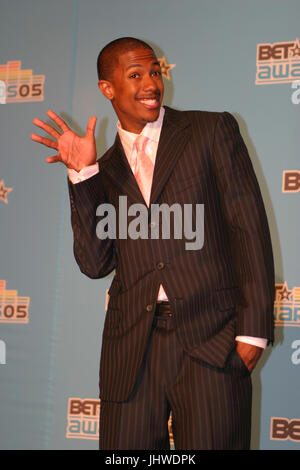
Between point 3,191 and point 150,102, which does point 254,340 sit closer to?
point 150,102

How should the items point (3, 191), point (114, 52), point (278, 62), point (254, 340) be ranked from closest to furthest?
point (254, 340) → point (114, 52) → point (278, 62) → point (3, 191)

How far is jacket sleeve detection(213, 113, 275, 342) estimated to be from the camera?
1.68 meters

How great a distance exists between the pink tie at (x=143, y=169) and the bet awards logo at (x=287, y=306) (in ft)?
3.49

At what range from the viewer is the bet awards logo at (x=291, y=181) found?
2697 mm

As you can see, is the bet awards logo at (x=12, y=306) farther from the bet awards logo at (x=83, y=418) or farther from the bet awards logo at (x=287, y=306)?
the bet awards logo at (x=287, y=306)

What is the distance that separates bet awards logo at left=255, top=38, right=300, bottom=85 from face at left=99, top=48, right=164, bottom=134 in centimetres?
100

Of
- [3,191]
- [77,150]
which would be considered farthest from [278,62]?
[3,191]

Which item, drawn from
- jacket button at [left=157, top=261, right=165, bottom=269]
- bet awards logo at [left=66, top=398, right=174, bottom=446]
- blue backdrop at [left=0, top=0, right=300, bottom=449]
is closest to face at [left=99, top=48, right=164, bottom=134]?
jacket button at [left=157, top=261, right=165, bottom=269]

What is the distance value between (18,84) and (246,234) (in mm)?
1984

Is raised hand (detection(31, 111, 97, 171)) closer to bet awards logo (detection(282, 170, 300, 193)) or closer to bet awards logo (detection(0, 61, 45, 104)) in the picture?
bet awards logo (detection(282, 170, 300, 193))

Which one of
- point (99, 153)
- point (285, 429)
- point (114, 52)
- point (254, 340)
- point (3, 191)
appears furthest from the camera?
point (3, 191)

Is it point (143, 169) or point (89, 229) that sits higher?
point (143, 169)

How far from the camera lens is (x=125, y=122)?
79.1 inches

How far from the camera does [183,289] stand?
1.73 metres
